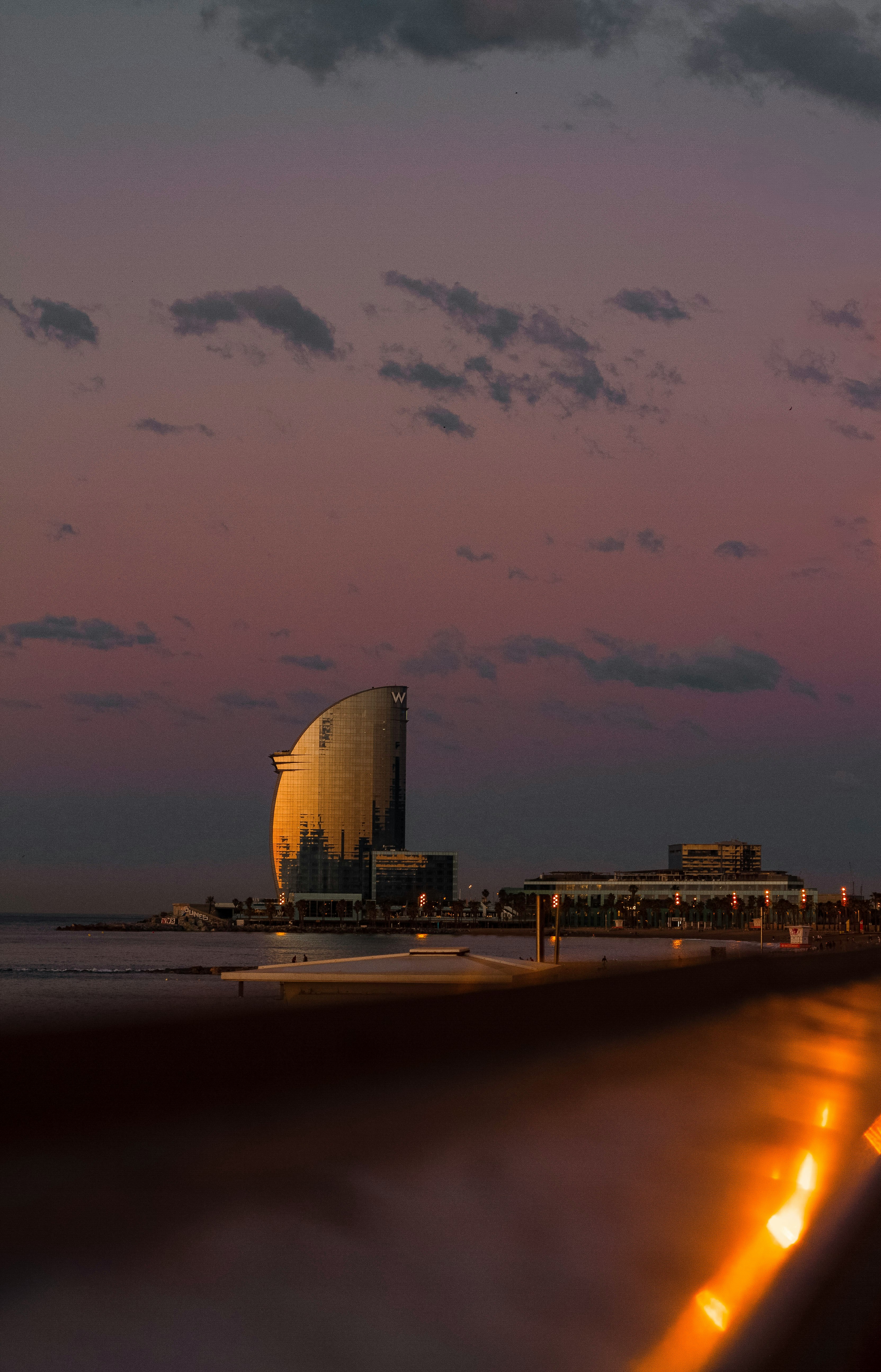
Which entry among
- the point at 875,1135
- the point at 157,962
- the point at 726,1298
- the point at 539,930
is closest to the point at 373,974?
the point at 875,1135

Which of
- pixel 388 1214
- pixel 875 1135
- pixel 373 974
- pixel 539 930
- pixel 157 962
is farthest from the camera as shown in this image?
pixel 157 962

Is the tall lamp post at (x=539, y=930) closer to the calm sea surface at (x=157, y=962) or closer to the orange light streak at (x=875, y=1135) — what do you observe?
the calm sea surface at (x=157, y=962)

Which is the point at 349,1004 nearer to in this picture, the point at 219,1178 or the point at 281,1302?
the point at 219,1178

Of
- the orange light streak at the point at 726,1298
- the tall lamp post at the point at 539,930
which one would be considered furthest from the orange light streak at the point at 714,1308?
the tall lamp post at the point at 539,930

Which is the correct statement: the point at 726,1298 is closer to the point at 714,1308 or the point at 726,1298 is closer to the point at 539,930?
the point at 714,1308

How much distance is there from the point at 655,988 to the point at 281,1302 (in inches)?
219

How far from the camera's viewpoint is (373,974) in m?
17.2

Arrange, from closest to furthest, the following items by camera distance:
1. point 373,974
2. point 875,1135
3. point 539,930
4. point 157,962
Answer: point 875,1135 < point 373,974 < point 539,930 < point 157,962

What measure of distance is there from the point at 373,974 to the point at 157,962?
120105 millimetres

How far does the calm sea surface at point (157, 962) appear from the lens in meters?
2.18

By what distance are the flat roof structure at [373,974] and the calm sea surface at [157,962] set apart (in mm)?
950

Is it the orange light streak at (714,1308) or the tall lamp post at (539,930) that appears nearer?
the orange light streak at (714,1308)

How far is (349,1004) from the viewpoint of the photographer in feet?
8.99

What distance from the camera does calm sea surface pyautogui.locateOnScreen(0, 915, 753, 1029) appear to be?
2.18 m
